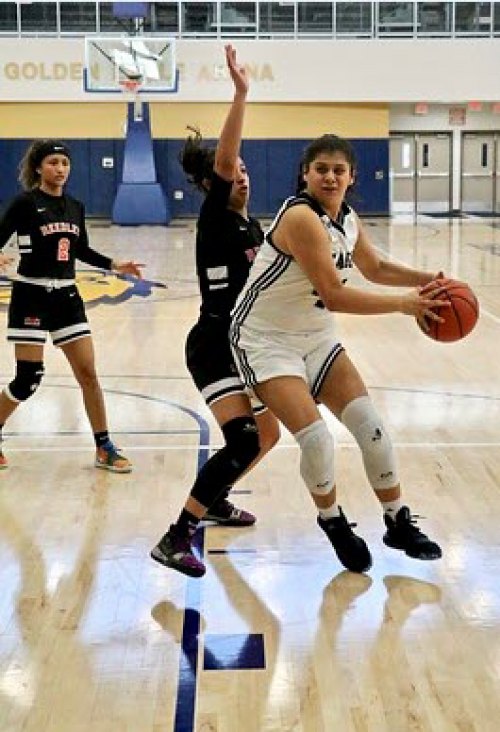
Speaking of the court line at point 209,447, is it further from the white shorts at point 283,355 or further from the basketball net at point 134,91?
the basketball net at point 134,91

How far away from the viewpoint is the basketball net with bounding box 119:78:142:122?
22859 mm

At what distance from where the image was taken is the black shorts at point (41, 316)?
5.18 m

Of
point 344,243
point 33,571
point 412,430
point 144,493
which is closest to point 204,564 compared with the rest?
point 33,571

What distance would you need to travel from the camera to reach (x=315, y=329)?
3.81 m

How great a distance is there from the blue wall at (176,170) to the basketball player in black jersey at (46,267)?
21.1 metres

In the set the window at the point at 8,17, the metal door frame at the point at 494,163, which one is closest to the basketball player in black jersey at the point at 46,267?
the window at the point at 8,17

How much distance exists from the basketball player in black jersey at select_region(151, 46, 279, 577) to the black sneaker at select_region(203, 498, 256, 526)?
44 cm

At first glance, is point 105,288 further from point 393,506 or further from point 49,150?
point 393,506

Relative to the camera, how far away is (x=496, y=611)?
11.6 ft

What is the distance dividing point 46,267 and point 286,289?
6.11 feet

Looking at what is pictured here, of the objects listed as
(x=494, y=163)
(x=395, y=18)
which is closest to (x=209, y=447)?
(x=395, y=18)

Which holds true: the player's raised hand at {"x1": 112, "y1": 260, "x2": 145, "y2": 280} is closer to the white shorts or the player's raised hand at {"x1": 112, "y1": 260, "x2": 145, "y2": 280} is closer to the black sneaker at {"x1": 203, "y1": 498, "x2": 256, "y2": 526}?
the black sneaker at {"x1": 203, "y1": 498, "x2": 256, "y2": 526}

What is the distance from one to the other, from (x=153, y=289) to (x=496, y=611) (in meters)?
9.78

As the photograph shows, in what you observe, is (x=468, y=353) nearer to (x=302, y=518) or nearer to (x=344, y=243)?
(x=302, y=518)
